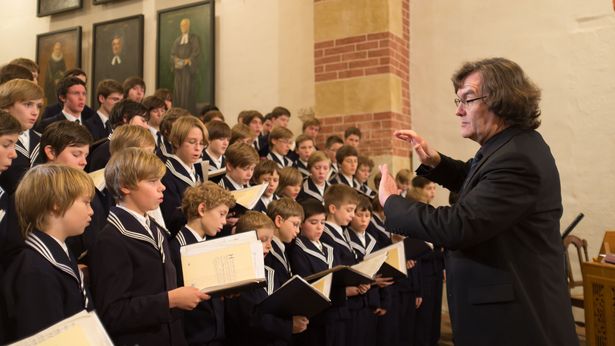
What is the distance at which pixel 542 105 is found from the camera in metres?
6.81

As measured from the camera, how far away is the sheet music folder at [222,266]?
98.6 inches

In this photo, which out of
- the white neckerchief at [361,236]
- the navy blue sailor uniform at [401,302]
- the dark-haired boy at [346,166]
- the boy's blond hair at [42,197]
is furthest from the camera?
the dark-haired boy at [346,166]

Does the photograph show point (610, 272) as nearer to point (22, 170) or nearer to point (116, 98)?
point (22, 170)

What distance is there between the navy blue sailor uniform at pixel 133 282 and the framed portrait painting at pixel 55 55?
788 centimetres

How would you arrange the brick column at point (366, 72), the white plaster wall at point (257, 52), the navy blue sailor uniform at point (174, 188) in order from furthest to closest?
1. the white plaster wall at point (257, 52)
2. the brick column at point (366, 72)
3. the navy blue sailor uniform at point (174, 188)

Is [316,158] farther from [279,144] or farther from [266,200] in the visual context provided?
[266,200]

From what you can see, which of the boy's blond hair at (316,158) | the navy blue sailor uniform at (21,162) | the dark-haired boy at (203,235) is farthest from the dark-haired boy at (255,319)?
the boy's blond hair at (316,158)

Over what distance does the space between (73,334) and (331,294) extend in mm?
2410

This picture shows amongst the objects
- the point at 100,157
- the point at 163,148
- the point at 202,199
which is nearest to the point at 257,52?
the point at 163,148

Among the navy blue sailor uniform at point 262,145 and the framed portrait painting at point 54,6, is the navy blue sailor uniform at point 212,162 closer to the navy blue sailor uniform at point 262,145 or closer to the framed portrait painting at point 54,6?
the navy blue sailor uniform at point 262,145

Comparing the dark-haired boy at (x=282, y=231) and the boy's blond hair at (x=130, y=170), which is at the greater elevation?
the boy's blond hair at (x=130, y=170)

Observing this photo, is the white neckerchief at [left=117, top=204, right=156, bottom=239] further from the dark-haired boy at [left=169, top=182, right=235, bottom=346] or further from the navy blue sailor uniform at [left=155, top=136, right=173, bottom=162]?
the navy blue sailor uniform at [left=155, top=136, right=173, bottom=162]

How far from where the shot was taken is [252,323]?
3262mm

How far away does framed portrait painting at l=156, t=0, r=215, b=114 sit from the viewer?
8.61m
